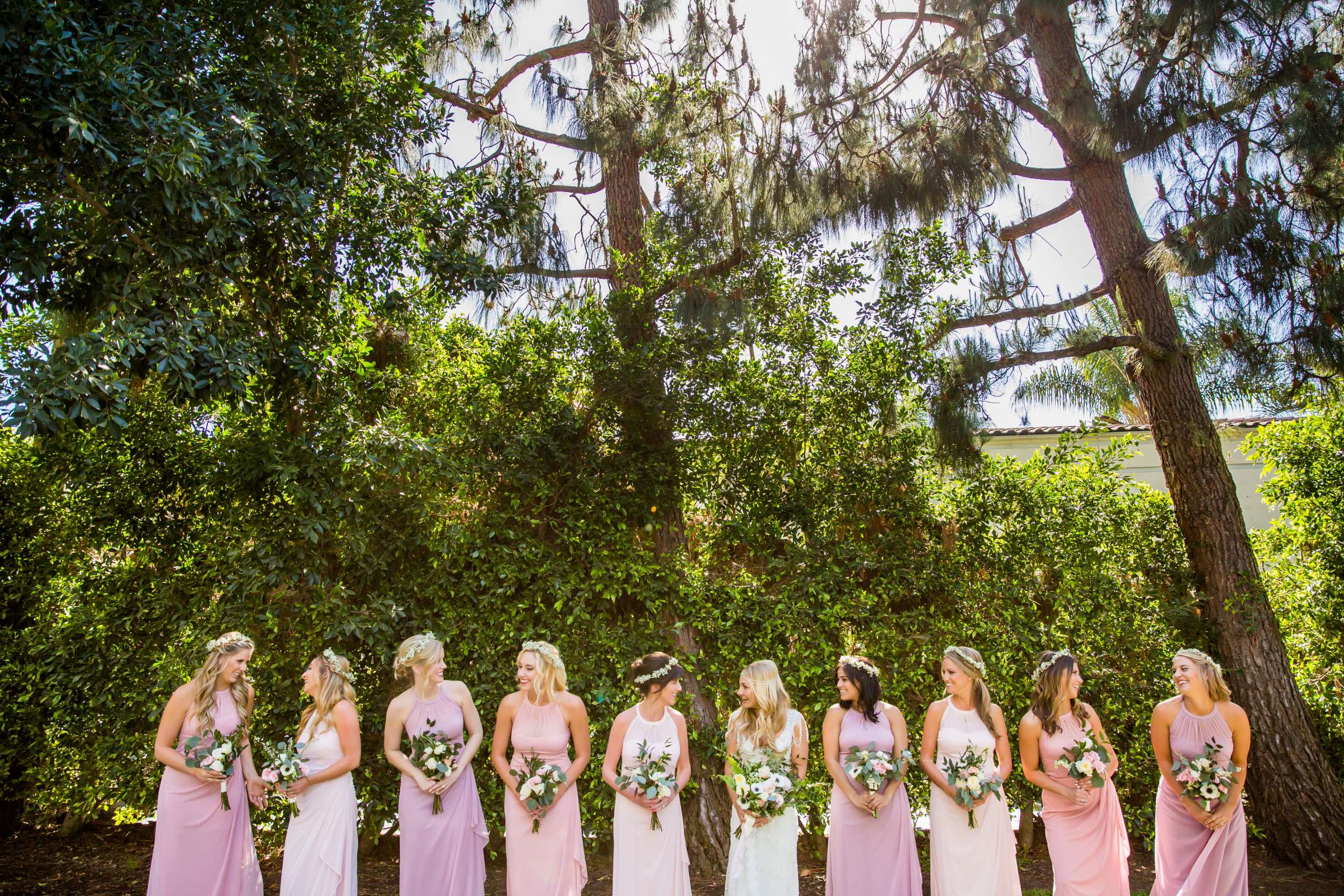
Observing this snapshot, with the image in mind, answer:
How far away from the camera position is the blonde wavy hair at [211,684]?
5.78 m

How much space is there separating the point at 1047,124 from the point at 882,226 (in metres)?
2.09

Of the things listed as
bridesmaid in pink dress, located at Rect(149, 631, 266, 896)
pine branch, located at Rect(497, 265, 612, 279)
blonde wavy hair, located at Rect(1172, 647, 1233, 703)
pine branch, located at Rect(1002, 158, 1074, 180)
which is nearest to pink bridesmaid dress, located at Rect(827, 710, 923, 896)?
blonde wavy hair, located at Rect(1172, 647, 1233, 703)

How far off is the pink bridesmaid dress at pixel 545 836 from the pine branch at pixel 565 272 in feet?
16.8

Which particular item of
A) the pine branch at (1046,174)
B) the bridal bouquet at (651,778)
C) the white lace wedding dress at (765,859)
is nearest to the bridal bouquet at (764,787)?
the white lace wedding dress at (765,859)

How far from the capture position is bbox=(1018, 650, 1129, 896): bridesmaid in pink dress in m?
5.89

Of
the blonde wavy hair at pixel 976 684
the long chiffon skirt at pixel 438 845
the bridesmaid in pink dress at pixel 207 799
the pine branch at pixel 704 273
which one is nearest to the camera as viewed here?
the bridesmaid in pink dress at pixel 207 799

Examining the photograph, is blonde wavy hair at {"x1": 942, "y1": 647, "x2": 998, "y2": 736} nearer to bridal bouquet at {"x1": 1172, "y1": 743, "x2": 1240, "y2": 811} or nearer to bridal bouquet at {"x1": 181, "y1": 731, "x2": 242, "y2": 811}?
bridal bouquet at {"x1": 1172, "y1": 743, "x2": 1240, "y2": 811}

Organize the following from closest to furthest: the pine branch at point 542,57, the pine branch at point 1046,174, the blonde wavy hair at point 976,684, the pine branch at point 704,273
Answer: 1. the blonde wavy hair at point 976,684
2. the pine branch at point 704,273
3. the pine branch at point 1046,174
4. the pine branch at point 542,57

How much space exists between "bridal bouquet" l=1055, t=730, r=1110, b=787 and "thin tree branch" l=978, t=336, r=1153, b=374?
356 cm

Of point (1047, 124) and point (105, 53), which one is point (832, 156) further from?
point (105, 53)

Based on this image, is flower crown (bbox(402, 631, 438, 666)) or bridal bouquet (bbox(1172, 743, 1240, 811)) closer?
bridal bouquet (bbox(1172, 743, 1240, 811))

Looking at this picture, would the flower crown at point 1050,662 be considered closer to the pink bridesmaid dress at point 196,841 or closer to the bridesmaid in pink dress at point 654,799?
the bridesmaid in pink dress at point 654,799

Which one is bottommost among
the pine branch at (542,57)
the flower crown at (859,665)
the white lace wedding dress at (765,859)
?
the white lace wedding dress at (765,859)

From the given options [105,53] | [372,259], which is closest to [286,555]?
[372,259]
